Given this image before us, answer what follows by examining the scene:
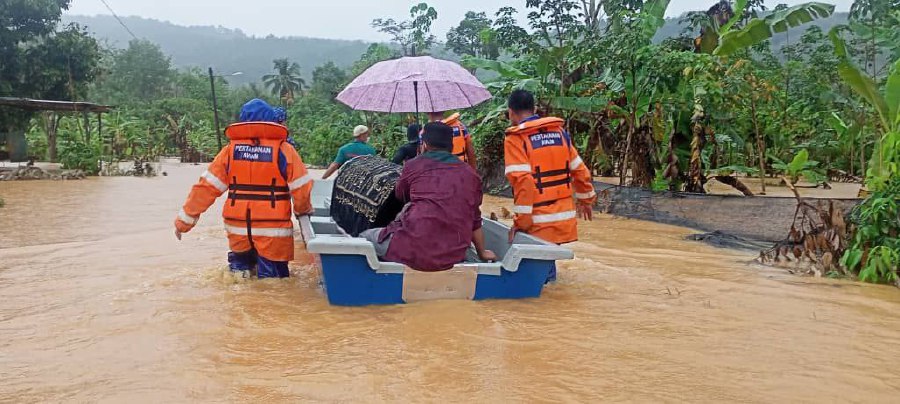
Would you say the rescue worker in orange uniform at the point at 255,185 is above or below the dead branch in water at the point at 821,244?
above

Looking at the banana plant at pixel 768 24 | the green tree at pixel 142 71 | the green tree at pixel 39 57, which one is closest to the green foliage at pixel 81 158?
the green tree at pixel 39 57

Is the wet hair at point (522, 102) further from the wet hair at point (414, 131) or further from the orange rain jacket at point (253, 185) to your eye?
the wet hair at point (414, 131)

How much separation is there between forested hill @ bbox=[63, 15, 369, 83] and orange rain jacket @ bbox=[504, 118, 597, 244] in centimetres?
12263

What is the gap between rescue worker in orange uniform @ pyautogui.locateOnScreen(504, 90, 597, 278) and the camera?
5109 mm

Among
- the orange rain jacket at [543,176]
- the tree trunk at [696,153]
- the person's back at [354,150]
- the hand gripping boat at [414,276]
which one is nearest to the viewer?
the hand gripping boat at [414,276]

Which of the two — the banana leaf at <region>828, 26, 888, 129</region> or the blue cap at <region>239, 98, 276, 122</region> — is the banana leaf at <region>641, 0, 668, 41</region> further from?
the blue cap at <region>239, 98, 276, 122</region>

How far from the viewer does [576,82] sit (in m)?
12.0

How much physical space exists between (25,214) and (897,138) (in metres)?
10.9

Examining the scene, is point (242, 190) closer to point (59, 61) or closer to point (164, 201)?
point (164, 201)

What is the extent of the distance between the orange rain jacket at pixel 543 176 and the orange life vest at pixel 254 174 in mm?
1662

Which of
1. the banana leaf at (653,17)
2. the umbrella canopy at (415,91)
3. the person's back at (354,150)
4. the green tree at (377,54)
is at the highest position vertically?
the green tree at (377,54)

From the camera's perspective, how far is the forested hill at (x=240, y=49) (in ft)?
441

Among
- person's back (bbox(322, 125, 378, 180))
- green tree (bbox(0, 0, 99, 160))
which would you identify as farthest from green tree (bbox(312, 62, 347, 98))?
person's back (bbox(322, 125, 378, 180))

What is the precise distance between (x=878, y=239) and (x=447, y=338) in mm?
3773
